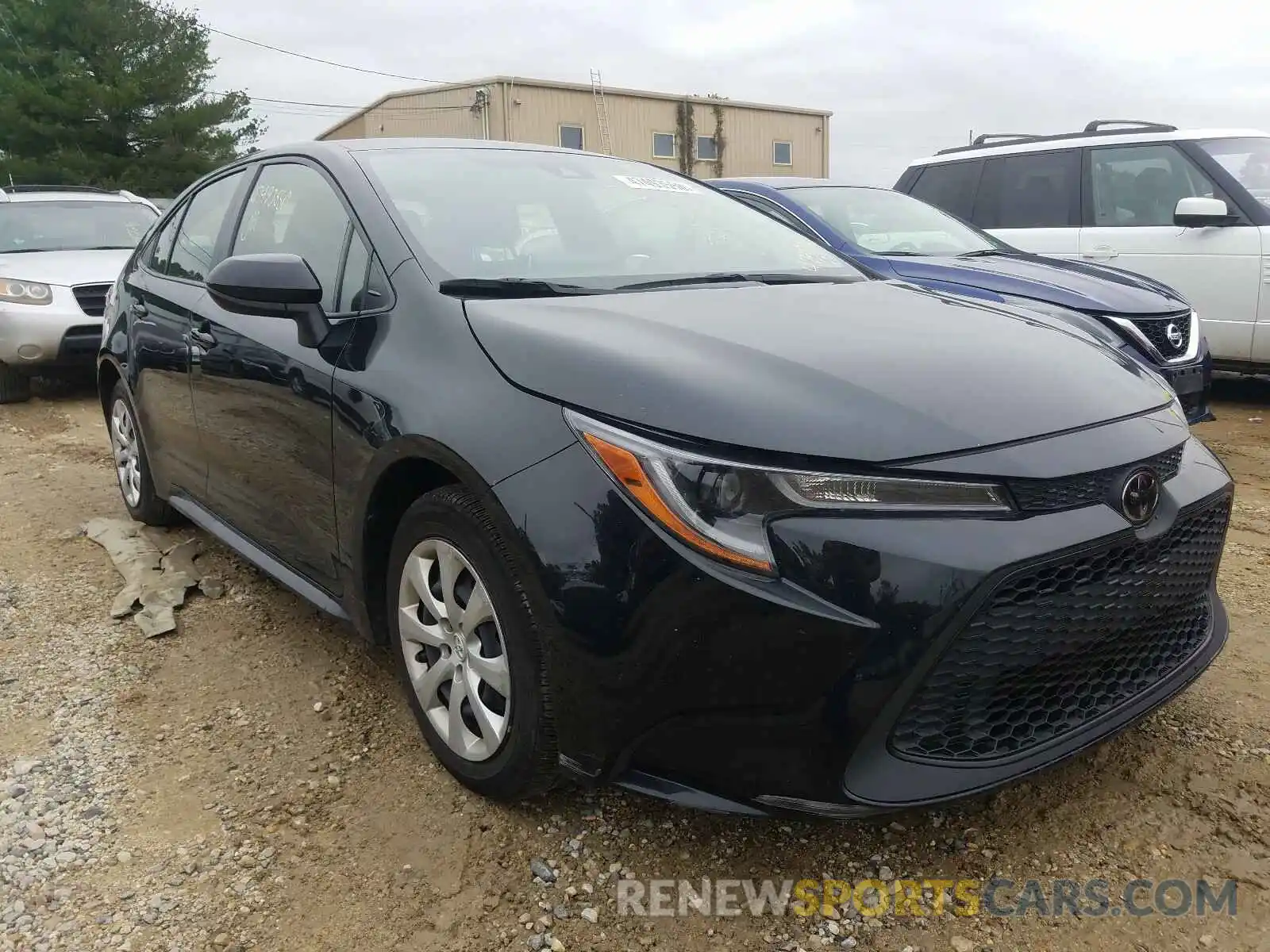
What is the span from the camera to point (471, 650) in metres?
2.14

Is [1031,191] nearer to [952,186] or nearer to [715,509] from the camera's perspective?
[952,186]

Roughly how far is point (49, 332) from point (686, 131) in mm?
20990

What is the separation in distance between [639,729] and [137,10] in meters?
28.7

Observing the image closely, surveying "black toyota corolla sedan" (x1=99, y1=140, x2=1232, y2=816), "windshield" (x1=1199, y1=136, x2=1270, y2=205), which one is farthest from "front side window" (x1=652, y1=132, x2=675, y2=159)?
"black toyota corolla sedan" (x1=99, y1=140, x2=1232, y2=816)

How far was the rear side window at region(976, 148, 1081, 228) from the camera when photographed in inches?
269

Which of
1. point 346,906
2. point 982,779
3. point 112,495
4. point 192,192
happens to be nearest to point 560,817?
point 346,906

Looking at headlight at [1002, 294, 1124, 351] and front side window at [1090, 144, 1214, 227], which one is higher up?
front side window at [1090, 144, 1214, 227]

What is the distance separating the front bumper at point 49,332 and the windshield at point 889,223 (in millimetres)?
5158

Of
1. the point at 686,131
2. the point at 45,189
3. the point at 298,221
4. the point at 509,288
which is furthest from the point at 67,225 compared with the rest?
the point at 686,131

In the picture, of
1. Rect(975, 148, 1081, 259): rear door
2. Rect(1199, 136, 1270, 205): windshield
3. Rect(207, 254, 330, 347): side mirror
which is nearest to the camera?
Rect(207, 254, 330, 347): side mirror

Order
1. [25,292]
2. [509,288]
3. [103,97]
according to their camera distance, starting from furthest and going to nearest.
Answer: [103,97], [25,292], [509,288]

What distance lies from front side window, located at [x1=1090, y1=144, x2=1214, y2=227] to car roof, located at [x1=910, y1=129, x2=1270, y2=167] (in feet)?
0.19

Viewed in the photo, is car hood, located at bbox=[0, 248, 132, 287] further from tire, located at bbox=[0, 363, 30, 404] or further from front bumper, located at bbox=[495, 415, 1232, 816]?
front bumper, located at bbox=[495, 415, 1232, 816]

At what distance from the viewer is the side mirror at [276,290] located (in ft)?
7.96
